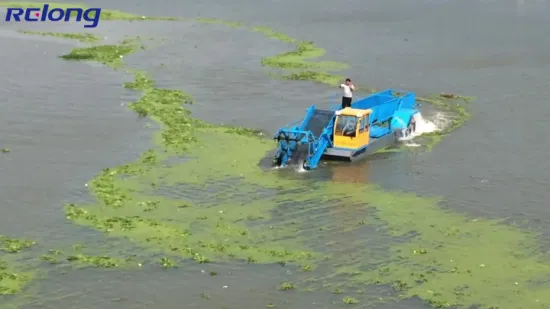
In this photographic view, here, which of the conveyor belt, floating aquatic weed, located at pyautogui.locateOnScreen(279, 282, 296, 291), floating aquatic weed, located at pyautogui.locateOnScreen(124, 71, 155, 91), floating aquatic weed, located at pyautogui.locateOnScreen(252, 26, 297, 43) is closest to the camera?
floating aquatic weed, located at pyautogui.locateOnScreen(279, 282, 296, 291)

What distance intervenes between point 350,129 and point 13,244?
35.0 feet

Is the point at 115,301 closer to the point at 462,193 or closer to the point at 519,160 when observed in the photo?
the point at 462,193

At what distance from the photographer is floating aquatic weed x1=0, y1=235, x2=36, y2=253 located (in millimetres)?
20253

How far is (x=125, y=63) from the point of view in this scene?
42.2m

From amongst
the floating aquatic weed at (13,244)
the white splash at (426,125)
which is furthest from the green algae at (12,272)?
the white splash at (426,125)

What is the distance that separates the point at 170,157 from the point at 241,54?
17813mm

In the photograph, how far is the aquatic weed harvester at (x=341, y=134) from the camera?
26469 mm

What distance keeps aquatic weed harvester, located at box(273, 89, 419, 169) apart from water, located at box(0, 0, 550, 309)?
24.2 inches

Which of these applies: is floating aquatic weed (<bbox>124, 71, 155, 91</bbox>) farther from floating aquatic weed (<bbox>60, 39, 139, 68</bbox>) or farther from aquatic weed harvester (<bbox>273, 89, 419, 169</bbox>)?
aquatic weed harvester (<bbox>273, 89, 419, 169</bbox>)

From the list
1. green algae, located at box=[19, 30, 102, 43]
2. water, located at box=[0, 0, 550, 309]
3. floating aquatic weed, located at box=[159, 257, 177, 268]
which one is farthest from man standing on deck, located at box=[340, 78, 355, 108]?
green algae, located at box=[19, 30, 102, 43]

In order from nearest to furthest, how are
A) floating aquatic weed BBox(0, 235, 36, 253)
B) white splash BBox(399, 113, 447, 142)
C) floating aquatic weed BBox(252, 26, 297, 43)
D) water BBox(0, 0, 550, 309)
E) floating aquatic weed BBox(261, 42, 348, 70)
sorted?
water BBox(0, 0, 550, 309) < floating aquatic weed BBox(0, 235, 36, 253) < white splash BBox(399, 113, 447, 142) < floating aquatic weed BBox(261, 42, 348, 70) < floating aquatic weed BBox(252, 26, 297, 43)

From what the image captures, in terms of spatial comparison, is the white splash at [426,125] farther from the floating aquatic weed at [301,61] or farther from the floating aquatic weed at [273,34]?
the floating aquatic weed at [273,34]

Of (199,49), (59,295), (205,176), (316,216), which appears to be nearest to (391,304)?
(316,216)

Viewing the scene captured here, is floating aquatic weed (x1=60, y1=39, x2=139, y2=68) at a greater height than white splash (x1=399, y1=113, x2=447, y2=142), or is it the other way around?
white splash (x1=399, y1=113, x2=447, y2=142)
